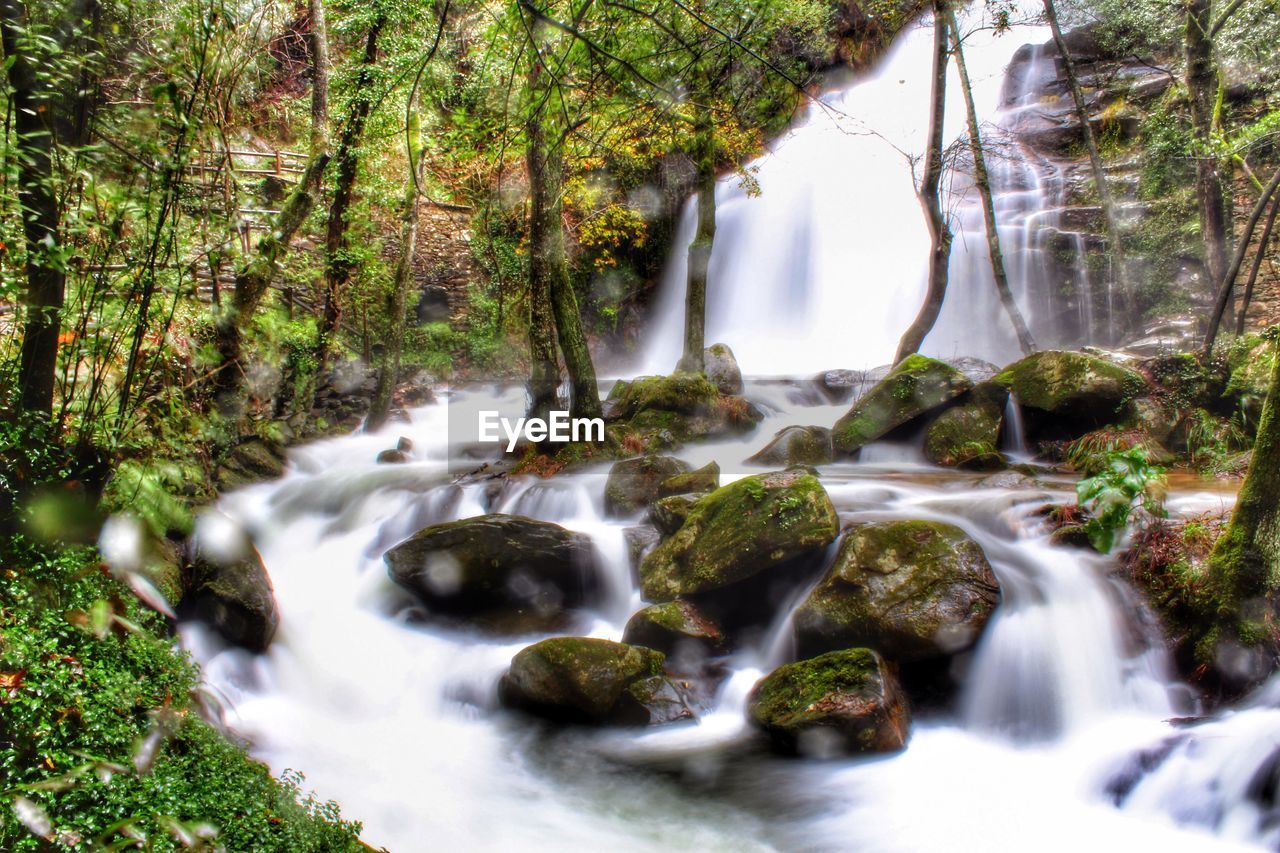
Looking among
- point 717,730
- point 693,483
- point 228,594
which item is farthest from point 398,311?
point 717,730

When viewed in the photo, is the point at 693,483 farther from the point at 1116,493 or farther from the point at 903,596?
the point at 1116,493

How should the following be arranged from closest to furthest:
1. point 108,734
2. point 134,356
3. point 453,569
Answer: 1. point 108,734
2. point 134,356
3. point 453,569

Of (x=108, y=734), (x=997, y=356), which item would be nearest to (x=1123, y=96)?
(x=997, y=356)

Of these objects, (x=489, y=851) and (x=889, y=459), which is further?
(x=889, y=459)

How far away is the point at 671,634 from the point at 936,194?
8656 mm

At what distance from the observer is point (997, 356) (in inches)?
601

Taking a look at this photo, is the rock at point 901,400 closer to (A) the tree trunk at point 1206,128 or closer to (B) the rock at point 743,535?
(B) the rock at point 743,535

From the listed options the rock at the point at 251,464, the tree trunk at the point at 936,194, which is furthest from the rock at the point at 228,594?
the tree trunk at the point at 936,194

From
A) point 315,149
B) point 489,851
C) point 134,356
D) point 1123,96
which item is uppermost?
point 1123,96

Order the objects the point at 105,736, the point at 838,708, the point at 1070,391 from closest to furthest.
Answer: the point at 105,736 < the point at 838,708 < the point at 1070,391

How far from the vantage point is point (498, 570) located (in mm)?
6590

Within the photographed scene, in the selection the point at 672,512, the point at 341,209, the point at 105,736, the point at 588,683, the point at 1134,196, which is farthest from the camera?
the point at 1134,196

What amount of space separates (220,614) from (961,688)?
5412 mm

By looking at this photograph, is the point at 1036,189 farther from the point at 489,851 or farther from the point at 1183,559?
the point at 489,851
